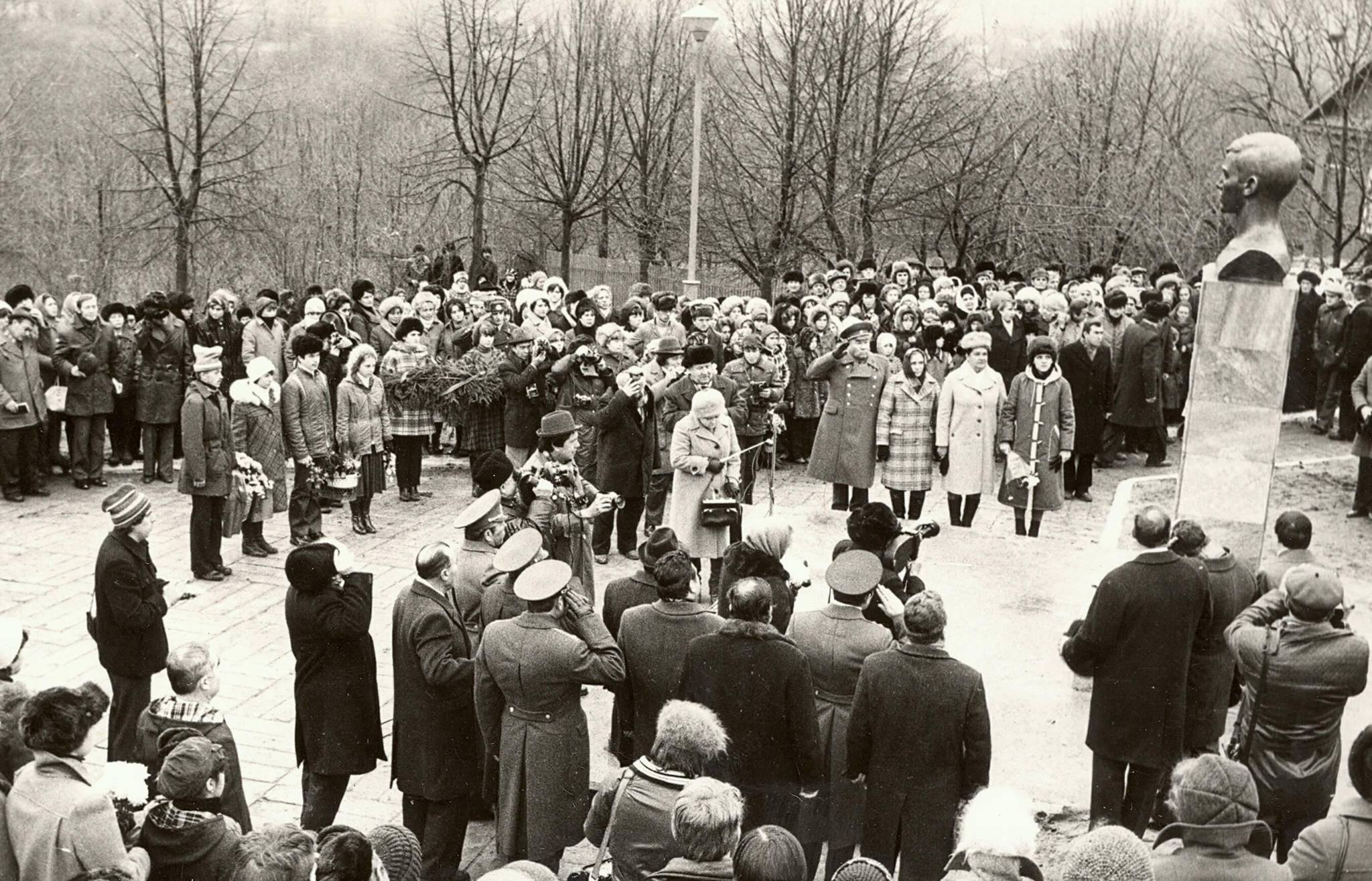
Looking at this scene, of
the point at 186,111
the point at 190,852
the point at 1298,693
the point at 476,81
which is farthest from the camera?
the point at 476,81

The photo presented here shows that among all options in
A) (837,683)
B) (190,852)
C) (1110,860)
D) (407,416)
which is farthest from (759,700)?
(407,416)

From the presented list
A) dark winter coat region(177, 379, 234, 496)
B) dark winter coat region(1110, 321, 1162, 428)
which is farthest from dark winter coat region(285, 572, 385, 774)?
dark winter coat region(1110, 321, 1162, 428)

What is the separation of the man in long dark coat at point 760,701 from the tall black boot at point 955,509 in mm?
6402

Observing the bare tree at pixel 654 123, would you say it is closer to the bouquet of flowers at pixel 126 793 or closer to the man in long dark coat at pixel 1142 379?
the man in long dark coat at pixel 1142 379

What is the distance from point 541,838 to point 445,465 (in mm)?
9459

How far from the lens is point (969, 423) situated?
11570mm

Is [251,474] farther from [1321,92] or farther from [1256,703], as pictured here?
[1321,92]

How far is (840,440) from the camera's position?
12.1 m

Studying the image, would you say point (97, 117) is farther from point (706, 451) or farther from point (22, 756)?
point (22, 756)

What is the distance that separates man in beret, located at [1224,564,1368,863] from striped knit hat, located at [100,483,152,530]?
218 inches

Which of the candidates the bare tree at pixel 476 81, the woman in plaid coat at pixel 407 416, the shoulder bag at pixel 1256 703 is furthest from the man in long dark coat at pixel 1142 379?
the bare tree at pixel 476 81

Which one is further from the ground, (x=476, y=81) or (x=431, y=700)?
(x=476, y=81)

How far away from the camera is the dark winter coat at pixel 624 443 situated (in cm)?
1134

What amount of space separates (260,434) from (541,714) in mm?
6085
